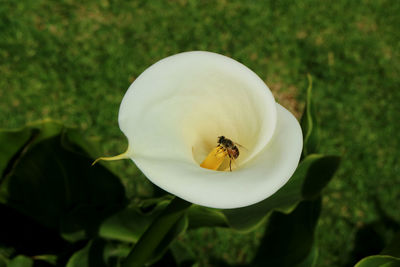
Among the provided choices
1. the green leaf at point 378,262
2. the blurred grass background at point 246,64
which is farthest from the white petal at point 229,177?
the blurred grass background at point 246,64

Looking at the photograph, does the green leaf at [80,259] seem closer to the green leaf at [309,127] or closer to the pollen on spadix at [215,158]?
the pollen on spadix at [215,158]

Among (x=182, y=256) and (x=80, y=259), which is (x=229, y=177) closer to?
(x=80, y=259)

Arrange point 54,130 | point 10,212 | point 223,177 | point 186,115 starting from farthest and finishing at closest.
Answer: point 10,212, point 54,130, point 186,115, point 223,177

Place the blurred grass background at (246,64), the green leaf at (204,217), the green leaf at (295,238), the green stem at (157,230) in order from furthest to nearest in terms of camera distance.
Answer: the blurred grass background at (246,64) → the green leaf at (295,238) → the green leaf at (204,217) → the green stem at (157,230)

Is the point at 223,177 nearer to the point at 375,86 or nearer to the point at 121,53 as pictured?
the point at 121,53

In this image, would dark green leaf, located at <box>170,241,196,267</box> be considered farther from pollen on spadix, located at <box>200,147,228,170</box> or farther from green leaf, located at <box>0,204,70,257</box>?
pollen on spadix, located at <box>200,147,228,170</box>

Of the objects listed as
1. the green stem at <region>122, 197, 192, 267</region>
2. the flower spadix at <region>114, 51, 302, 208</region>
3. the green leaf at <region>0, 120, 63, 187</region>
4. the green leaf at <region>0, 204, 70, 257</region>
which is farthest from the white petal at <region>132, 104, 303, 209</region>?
the green leaf at <region>0, 204, 70, 257</region>

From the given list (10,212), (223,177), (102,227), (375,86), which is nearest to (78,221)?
(102,227)
